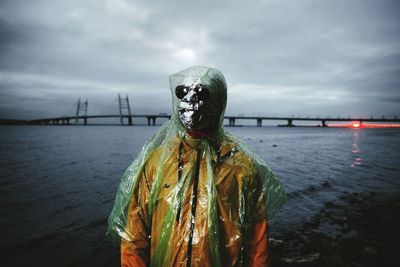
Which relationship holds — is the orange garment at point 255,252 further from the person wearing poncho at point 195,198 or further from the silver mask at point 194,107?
the silver mask at point 194,107

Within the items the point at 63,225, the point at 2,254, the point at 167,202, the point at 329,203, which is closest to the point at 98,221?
the point at 63,225

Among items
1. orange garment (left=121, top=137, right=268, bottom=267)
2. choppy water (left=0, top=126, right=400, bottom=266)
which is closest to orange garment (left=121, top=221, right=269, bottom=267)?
orange garment (left=121, top=137, right=268, bottom=267)

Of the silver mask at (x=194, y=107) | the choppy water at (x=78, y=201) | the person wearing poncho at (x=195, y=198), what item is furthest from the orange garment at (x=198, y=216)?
the choppy water at (x=78, y=201)

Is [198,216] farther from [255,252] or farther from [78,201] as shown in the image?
[78,201]

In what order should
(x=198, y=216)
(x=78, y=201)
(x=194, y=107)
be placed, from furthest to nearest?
(x=78, y=201)
(x=194, y=107)
(x=198, y=216)

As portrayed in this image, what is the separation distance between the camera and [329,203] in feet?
22.2

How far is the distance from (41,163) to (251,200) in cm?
1501

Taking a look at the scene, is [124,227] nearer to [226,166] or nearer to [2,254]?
[226,166]

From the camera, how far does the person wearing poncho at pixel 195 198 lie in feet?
5.45

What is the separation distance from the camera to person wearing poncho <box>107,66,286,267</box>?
1660 millimetres

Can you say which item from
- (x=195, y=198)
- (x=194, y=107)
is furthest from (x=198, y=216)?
(x=194, y=107)

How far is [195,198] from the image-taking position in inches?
67.2

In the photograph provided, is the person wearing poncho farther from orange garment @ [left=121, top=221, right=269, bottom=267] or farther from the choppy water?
the choppy water

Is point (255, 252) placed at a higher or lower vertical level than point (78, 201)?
higher
